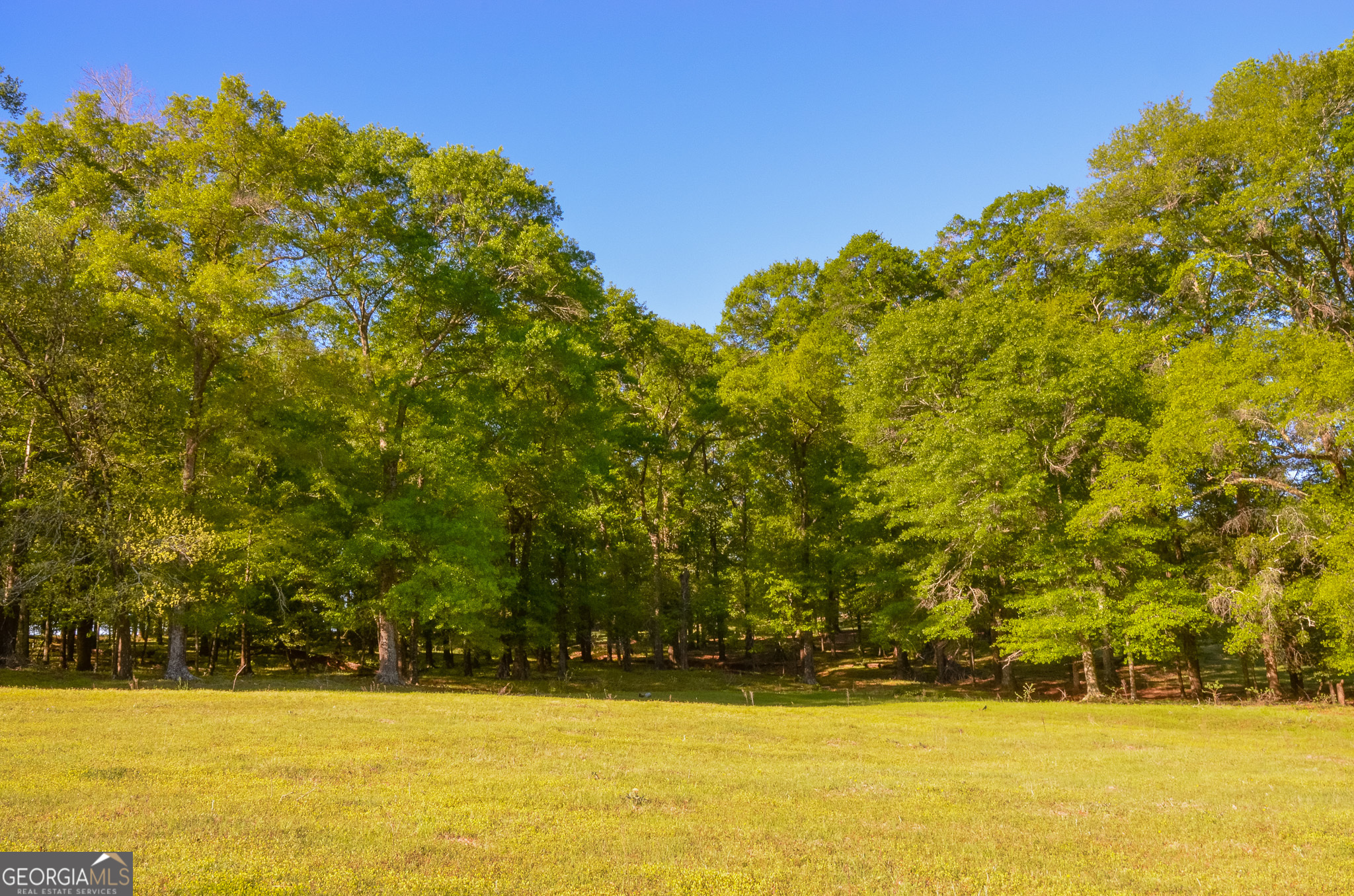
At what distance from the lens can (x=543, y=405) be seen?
38188mm

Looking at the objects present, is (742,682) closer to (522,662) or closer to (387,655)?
(522,662)

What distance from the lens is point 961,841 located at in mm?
10000

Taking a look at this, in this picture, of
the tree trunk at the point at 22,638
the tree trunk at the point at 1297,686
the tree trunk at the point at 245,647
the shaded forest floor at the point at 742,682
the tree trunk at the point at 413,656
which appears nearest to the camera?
the shaded forest floor at the point at 742,682

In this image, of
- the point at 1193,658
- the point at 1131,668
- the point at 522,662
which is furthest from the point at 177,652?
the point at 1193,658

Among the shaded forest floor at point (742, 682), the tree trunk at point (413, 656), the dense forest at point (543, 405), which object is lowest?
the shaded forest floor at point (742, 682)

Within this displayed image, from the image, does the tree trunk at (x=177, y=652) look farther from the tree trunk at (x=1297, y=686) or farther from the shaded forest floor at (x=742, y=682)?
the tree trunk at (x=1297, y=686)

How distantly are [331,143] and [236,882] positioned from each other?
95.9 feet

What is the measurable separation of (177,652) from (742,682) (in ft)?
88.9

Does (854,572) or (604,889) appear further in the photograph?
(854,572)

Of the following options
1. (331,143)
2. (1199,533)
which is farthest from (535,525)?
(1199,533)

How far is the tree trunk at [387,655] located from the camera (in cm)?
3047

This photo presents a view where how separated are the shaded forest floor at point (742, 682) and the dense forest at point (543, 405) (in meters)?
1.59

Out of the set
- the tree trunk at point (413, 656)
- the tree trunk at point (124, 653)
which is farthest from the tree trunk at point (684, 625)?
the tree trunk at point (124, 653)

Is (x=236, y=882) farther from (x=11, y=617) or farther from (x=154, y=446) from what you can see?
(x=11, y=617)
